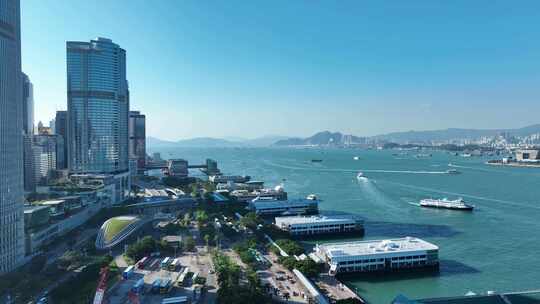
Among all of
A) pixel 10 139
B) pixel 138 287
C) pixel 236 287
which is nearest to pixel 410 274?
pixel 236 287

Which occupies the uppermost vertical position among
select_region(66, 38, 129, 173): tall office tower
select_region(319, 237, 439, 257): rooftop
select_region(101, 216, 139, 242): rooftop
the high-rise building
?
select_region(66, 38, 129, 173): tall office tower

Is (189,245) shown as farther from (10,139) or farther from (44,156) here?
(44,156)

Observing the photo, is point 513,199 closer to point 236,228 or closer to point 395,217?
point 395,217

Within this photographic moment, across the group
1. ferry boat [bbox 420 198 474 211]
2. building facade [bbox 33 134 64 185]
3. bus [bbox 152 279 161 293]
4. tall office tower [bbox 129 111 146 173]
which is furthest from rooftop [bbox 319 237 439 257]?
tall office tower [bbox 129 111 146 173]

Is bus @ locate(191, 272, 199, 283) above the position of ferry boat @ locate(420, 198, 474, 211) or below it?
→ below

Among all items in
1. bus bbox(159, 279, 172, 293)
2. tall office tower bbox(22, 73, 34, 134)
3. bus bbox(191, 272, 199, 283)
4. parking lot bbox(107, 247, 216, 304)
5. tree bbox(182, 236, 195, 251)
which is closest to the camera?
parking lot bbox(107, 247, 216, 304)

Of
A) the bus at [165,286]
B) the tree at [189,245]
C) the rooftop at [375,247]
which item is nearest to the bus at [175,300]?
the bus at [165,286]

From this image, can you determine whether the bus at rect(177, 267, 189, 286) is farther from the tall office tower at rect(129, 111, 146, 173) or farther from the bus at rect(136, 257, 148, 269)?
the tall office tower at rect(129, 111, 146, 173)

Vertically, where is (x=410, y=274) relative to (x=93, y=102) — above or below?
below
